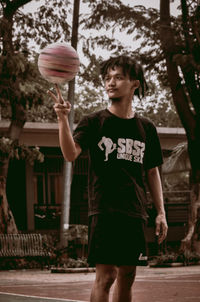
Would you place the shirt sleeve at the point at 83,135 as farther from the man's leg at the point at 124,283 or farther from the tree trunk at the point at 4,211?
the tree trunk at the point at 4,211

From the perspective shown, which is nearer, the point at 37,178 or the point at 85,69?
the point at 85,69

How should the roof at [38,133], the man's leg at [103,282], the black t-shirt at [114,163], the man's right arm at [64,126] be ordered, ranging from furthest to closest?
the roof at [38,133] < the black t-shirt at [114,163] < the man's leg at [103,282] < the man's right arm at [64,126]

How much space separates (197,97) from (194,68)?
1599 mm

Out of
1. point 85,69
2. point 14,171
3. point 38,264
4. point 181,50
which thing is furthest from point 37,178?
point 181,50

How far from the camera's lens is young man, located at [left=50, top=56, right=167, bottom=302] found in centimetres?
411

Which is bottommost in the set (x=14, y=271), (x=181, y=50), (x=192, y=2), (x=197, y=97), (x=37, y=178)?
(x=14, y=271)

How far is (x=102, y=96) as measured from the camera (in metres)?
41.4

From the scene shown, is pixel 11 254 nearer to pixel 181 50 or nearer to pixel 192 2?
pixel 181 50

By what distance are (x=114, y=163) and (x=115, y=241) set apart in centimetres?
51

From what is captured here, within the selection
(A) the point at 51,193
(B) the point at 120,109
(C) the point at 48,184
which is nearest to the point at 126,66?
(B) the point at 120,109

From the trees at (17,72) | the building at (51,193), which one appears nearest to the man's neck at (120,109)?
the trees at (17,72)

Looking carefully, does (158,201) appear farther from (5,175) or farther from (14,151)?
(5,175)

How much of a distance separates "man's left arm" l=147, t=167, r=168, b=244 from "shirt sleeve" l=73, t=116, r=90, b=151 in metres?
0.60

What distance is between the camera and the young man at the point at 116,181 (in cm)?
411
